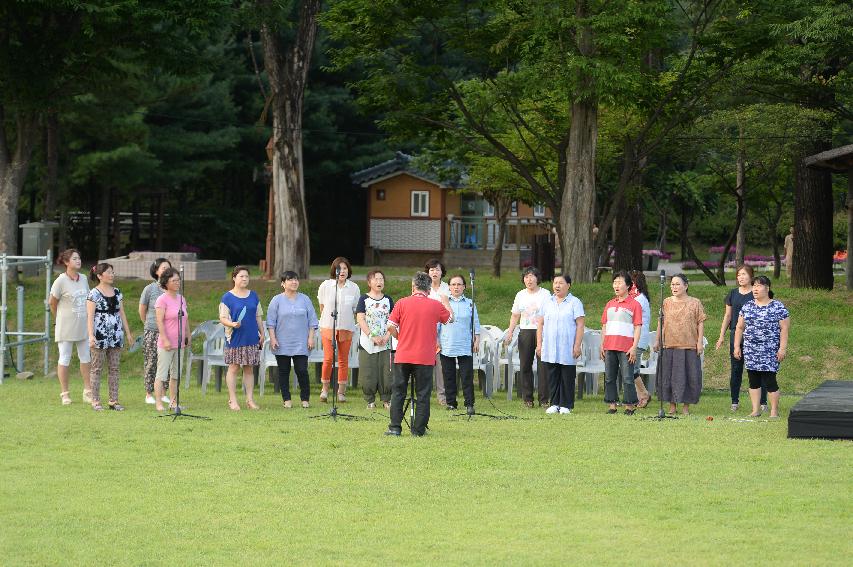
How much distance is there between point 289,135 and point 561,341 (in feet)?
53.2

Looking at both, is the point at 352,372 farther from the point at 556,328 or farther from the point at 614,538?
the point at 614,538

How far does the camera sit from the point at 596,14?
84.1 ft

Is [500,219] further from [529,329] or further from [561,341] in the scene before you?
[561,341]

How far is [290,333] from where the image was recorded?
52.5 ft

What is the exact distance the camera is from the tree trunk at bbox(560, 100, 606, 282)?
27.7m

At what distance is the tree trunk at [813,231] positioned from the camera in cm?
3203

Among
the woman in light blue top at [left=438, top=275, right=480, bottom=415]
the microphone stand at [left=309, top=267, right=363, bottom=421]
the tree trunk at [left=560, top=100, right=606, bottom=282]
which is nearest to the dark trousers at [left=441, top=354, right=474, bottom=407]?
the woman in light blue top at [left=438, top=275, right=480, bottom=415]

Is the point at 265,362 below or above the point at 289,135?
below

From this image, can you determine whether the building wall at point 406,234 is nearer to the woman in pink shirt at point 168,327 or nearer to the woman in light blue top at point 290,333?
the woman in light blue top at point 290,333

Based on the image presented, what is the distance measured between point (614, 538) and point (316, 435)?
17.2 feet

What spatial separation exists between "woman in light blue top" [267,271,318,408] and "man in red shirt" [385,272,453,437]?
2960mm

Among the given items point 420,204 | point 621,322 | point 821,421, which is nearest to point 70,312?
point 621,322

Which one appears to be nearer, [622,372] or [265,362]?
[622,372]

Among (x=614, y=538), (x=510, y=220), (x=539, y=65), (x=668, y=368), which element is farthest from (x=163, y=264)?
(x=510, y=220)
